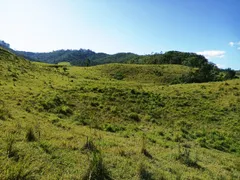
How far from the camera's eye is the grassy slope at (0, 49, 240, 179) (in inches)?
315

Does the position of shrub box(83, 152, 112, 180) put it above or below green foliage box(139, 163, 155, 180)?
above

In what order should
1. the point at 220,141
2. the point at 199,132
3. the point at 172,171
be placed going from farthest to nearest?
the point at 199,132 < the point at 220,141 < the point at 172,171

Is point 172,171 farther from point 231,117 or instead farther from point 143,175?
point 231,117

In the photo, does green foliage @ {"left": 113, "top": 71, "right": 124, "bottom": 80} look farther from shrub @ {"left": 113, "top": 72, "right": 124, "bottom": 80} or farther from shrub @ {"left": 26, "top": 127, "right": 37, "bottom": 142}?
shrub @ {"left": 26, "top": 127, "right": 37, "bottom": 142}

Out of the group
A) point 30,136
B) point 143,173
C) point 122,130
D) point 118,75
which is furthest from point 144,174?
point 118,75

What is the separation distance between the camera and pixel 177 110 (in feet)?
96.3

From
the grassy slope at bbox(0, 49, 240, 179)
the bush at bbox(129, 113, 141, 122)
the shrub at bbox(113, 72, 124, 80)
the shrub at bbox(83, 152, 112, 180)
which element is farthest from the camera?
the shrub at bbox(113, 72, 124, 80)

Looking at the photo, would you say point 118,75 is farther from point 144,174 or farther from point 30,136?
point 144,174

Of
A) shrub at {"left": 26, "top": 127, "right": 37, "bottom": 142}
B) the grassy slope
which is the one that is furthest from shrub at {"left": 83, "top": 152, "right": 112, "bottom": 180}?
shrub at {"left": 26, "top": 127, "right": 37, "bottom": 142}

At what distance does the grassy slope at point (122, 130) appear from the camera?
7.99 meters

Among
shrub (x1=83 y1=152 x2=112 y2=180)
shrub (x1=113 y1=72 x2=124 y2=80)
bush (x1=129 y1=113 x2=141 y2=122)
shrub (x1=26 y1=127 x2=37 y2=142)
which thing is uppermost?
shrub (x1=26 y1=127 x2=37 y2=142)

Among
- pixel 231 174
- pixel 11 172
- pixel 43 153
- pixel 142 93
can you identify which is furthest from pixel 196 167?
pixel 142 93

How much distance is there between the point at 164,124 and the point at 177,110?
6050 mm

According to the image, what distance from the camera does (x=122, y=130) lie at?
19.5 meters
